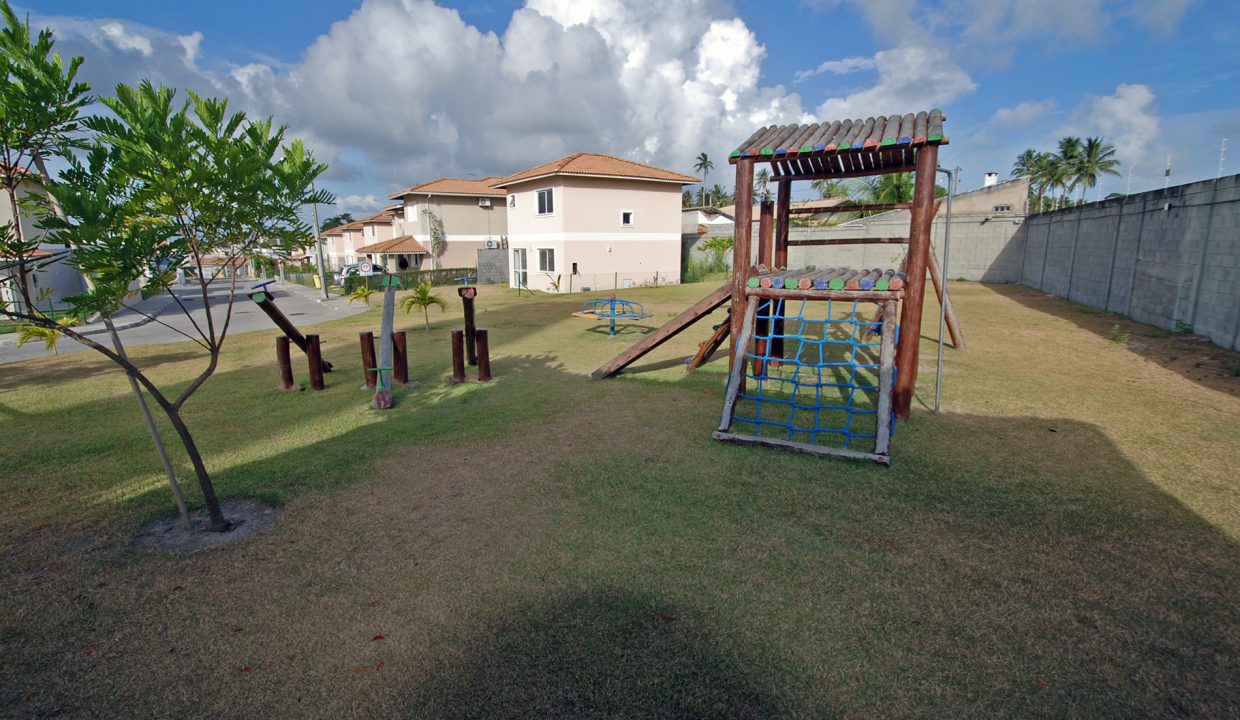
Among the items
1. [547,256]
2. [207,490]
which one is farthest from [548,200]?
[207,490]

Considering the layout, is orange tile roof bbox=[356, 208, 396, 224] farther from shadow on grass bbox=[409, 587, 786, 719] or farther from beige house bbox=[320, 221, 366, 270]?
shadow on grass bbox=[409, 587, 786, 719]

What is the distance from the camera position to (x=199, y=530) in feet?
15.5

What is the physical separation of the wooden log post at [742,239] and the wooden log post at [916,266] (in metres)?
1.88

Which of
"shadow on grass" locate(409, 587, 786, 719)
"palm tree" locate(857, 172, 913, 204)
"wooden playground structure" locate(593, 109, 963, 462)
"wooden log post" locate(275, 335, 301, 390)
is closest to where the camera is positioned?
"shadow on grass" locate(409, 587, 786, 719)

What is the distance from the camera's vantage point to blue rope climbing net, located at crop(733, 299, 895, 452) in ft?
21.7

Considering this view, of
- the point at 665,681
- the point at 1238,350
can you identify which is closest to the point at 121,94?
the point at 665,681

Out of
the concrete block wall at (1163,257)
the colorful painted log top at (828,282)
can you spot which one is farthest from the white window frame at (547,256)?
the colorful painted log top at (828,282)

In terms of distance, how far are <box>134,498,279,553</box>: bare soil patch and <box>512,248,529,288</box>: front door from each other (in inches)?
1024

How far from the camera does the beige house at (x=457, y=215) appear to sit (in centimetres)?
3788

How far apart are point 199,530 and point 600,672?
12.1 ft

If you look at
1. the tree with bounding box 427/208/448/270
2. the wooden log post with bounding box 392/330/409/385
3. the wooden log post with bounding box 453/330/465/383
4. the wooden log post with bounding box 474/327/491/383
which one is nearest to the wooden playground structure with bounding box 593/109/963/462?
the wooden log post with bounding box 474/327/491/383

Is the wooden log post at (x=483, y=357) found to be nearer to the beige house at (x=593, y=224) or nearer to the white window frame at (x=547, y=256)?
the beige house at (x=593, y=224)

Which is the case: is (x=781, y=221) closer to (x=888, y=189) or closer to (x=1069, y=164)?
(x=888, y=189)

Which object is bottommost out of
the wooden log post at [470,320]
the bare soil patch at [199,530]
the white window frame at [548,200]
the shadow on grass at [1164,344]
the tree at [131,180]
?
the bare soil patch at [199,530]
